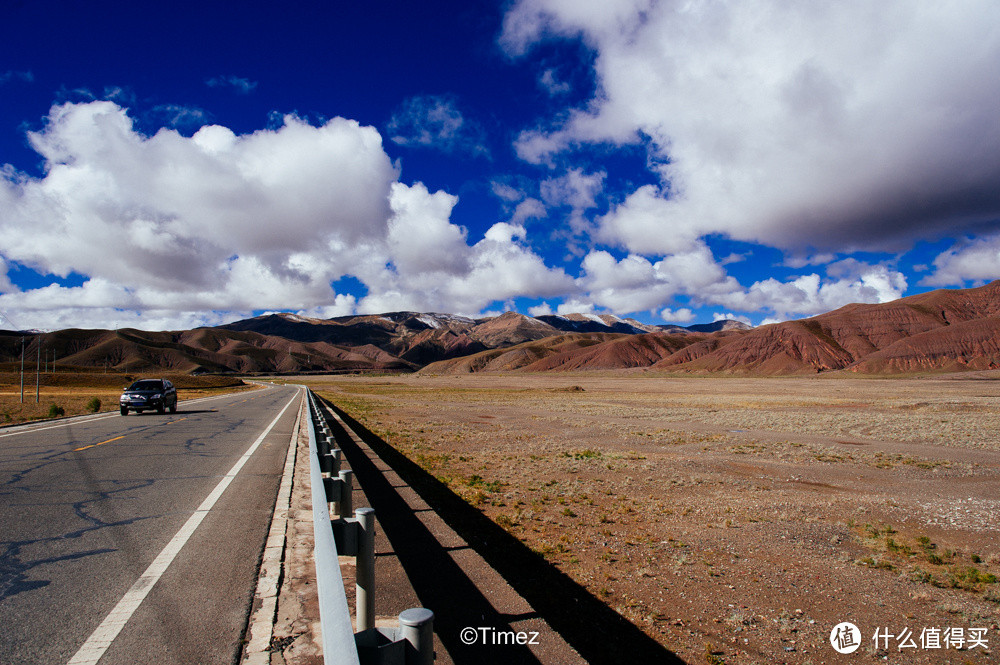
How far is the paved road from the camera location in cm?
358

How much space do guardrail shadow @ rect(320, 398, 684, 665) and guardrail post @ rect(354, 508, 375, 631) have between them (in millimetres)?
754

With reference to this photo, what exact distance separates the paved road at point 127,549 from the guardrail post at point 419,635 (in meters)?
2.22

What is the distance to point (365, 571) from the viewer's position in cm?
295

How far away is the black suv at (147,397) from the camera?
24.4 m

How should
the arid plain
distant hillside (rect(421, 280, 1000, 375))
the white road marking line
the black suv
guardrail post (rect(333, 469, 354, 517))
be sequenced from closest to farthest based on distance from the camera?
the white road marking line → guardrail post (rect(333, 469, 354, 517)) → the arid plain → the black suv → distant hillside (rect(421, 280, 1000, 375))

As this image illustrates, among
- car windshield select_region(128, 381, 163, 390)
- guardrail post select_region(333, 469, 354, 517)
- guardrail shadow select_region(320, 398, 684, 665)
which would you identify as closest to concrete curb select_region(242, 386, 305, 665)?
guardrail post select_region(333, 469, 354, 517)

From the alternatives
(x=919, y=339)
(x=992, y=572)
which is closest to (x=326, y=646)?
(x=992, y=572)

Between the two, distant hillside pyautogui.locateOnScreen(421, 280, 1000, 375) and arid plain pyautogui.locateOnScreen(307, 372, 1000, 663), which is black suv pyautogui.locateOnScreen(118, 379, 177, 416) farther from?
distant hillside pyautogui.locateOnScreen(421, 280, 1000, 375)

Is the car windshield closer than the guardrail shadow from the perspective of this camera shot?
No

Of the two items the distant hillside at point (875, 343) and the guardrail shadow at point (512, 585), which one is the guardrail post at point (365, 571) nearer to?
the guardrail shadow at point (512, 585)

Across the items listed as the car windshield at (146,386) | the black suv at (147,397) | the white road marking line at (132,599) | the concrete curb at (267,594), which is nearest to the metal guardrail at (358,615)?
the concrete curb at (267,594)

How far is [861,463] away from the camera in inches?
558

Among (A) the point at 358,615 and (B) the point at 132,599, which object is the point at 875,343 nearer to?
(A) the point at 358,615

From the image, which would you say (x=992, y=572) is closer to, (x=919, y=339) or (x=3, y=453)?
(x=3, y=453)
